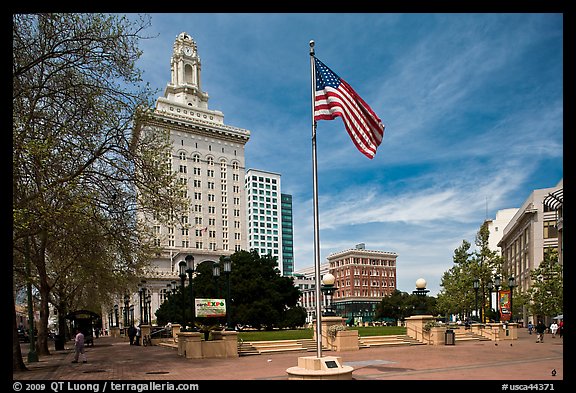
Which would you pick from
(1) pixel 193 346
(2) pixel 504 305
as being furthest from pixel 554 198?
(1) pixel 193 346

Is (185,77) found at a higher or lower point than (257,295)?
higher

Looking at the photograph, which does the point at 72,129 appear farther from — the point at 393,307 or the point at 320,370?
the point at 393,307

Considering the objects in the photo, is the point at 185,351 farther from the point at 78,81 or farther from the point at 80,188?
the point at 78,81

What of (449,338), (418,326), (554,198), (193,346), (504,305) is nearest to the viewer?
(193,346)

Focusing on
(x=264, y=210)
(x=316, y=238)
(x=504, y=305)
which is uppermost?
(x=264, y=210)

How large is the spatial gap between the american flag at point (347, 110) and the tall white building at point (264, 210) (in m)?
153

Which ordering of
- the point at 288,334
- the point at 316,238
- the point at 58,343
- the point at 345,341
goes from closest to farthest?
the point at 316,238 < the point at 345,341 < the point at 288,334 < the point at 58,343

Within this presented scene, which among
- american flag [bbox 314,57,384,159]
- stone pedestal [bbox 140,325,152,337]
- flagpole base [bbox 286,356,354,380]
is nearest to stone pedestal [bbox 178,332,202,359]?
flagpole base [bbox 286,356,354,380]

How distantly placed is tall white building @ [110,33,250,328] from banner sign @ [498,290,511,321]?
262ft

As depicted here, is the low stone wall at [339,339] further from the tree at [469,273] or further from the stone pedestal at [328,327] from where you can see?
the tree at [469,273]

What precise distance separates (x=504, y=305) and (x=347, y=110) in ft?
119

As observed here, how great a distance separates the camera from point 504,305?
4431cm

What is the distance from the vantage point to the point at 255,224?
189 m
